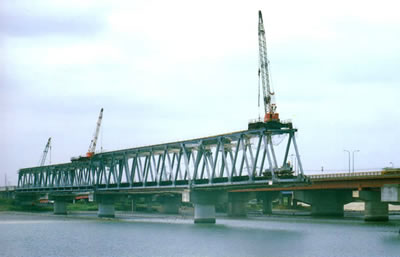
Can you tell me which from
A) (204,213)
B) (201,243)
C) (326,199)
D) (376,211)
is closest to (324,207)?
(326,199)

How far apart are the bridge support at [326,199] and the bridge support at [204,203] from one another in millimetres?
50190

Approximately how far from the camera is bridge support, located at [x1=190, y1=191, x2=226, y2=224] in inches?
5394

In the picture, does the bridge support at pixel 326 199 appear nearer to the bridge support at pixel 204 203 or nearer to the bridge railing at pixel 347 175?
the bridge railing at pixel 347 175

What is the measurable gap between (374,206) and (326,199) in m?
30.5

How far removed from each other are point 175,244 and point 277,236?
21.5 m

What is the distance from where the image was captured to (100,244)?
91750 mm

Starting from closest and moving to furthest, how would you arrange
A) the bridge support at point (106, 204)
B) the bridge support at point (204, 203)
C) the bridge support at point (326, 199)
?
1. the bridge support at point (204, 203)
2. the bridge support at point (326, 199)
3. the bridge support at point (106, 204)

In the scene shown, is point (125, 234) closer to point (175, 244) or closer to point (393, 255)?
point (175, 244)

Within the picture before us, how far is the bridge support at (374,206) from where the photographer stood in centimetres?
14850

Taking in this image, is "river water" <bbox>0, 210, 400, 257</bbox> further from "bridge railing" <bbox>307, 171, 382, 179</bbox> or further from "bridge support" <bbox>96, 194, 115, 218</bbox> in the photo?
"bridge support" <bbox>96, 194, 115, 218</bbox>

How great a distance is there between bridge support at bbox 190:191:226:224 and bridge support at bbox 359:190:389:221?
3745 cm

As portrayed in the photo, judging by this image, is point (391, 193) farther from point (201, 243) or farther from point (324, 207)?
point (324, 207)

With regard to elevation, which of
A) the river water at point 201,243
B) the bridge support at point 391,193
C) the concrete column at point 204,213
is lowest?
the river water at point 201,243

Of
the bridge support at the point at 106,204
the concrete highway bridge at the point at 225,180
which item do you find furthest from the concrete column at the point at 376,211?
the bridge support at the point at 106,204
